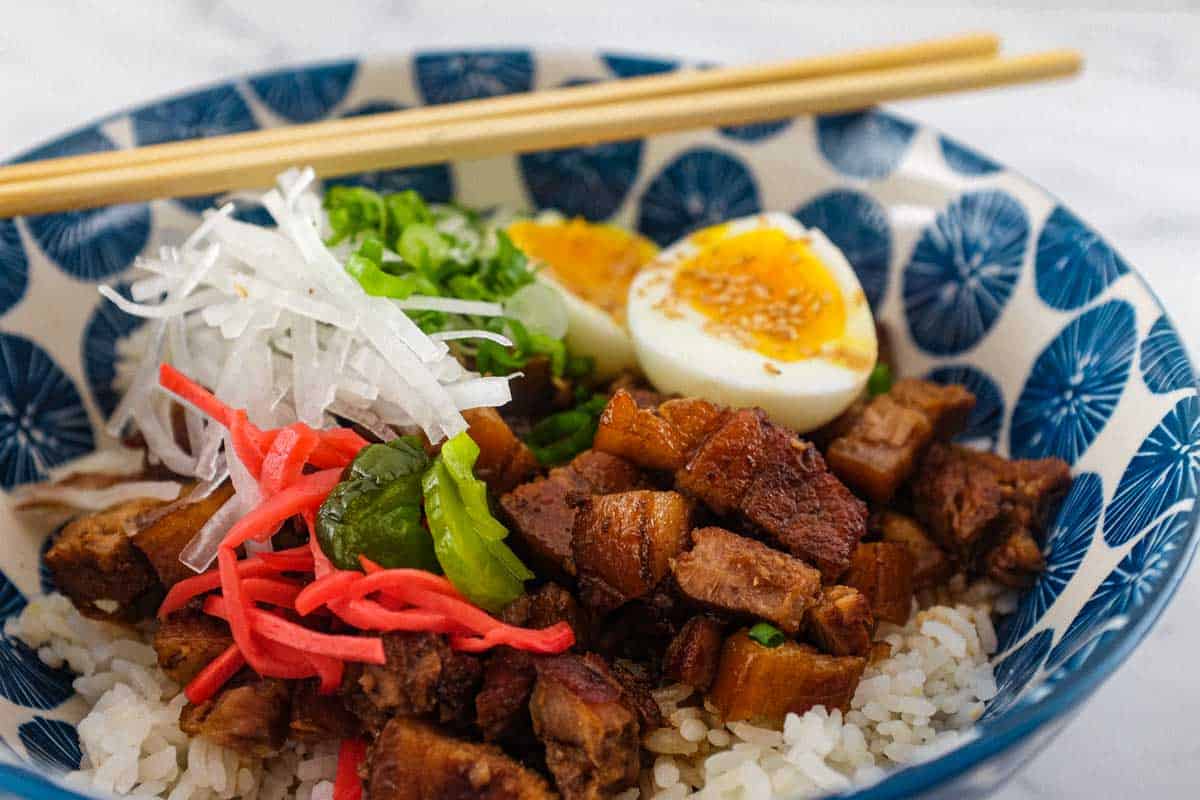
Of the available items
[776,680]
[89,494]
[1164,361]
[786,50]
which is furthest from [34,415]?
[786,50]

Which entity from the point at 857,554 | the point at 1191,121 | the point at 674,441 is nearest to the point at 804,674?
the point at 857,554

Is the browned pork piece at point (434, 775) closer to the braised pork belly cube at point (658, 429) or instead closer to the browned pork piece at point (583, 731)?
the browned pork piece at point (583, 731)

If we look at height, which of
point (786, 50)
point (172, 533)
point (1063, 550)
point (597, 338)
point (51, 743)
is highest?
point (786, 50)

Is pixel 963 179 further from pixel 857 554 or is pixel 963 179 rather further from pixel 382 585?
pixel 382 585

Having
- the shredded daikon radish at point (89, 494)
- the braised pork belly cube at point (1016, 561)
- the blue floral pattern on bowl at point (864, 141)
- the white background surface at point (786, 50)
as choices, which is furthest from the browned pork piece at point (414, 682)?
the white background surface at point (786, 50)

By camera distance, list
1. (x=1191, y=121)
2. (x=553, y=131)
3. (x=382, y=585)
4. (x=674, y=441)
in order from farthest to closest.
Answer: (x=1191, y=121)
(x=553, y=131)
(x=674, y=441)
(x=382, y=585)

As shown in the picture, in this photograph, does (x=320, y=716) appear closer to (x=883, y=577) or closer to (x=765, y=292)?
(x=883, y=577)
